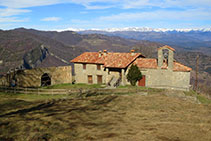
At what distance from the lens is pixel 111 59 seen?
1601 inches

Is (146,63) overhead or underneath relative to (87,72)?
overhead

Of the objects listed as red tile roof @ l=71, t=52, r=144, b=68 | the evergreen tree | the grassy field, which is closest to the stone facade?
red tile roof @ l=71, t=52, r=144, b=68

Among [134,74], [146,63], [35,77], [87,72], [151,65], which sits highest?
[146,63]

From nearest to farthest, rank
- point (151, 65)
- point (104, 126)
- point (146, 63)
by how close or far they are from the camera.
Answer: point (104, 126) < point (151, 65) < point (146, 63)

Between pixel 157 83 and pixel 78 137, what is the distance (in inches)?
1065

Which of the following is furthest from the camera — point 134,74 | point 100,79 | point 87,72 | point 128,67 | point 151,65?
point 87,72

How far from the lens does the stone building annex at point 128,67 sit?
115 ft

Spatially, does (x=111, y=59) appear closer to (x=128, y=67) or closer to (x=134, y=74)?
(x=128, y=67)

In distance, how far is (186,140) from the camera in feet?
37.4

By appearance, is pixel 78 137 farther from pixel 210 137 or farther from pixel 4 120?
pixel 210 137

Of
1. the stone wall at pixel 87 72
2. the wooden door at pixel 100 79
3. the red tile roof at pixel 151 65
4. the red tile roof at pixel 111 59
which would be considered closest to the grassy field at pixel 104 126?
the red tile roof at pixel 151 65

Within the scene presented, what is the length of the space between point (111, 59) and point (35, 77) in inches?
630

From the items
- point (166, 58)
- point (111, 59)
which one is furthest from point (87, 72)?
point (166, 58)

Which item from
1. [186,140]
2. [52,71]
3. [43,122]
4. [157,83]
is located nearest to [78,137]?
[43,122]
